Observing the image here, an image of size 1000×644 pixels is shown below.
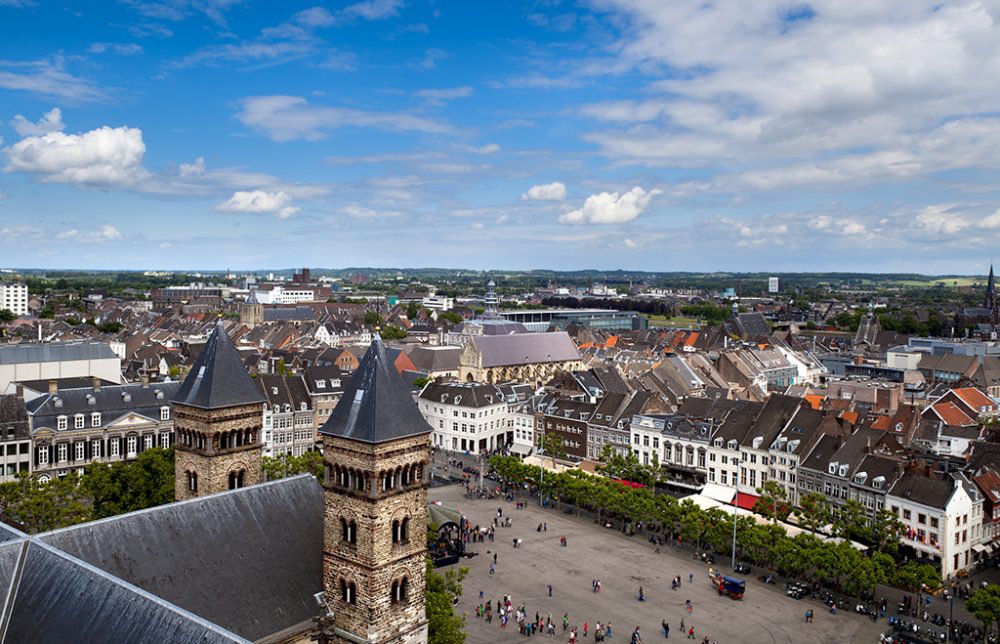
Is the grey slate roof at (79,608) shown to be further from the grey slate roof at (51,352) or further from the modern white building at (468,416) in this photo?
the grey slate roof at (51,352)

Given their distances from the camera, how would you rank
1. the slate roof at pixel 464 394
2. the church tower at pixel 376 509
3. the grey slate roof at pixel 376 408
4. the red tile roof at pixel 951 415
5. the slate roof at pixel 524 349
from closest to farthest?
the church tower at pixel 376 509
the grey slate roof at pixel 376 408
the red tile roof at pixel 951 415
the slate roof at pixel 464 394
the slate roof at pixel 524 349

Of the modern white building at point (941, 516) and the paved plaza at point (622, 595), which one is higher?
the modern white building at point (941, 516)

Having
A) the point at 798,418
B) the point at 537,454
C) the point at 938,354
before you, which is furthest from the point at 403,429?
the point at 938,354

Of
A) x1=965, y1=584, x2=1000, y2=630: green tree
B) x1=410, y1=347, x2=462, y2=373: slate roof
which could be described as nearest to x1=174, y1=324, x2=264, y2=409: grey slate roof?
x1=965, y1=584, x2=1000, y2=630: green tree

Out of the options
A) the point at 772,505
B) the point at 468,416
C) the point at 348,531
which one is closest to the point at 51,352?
the point at 468,416

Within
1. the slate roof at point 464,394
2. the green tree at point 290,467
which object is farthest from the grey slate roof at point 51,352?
the green tree at point 290,467

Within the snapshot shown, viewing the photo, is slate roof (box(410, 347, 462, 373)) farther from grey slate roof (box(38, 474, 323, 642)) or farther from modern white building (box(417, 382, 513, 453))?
grey slate roof (box(38, 474, 323, 642))
